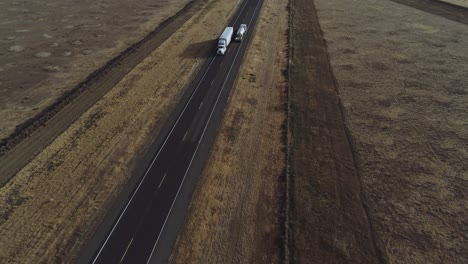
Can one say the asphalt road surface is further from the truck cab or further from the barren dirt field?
the barren dirt field

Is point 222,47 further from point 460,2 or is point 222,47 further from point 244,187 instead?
point 460,2

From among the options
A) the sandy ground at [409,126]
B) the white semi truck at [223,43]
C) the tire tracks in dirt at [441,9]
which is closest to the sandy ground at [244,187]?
the white semi truck at [223,43]

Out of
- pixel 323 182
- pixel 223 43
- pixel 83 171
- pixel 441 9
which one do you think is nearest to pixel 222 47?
pixel 223 43

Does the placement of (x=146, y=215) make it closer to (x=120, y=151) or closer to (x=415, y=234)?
(x=120, y=151)

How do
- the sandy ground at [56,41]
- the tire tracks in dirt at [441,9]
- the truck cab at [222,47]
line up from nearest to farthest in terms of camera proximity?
the sandy ground at [56,41], the truck cab at [222,47], the tire tracks in dirt at [441,9]

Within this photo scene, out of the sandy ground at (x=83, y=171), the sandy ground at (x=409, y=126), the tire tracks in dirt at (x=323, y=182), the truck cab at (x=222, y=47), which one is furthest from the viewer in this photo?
the truck cab at (x=222, y=47)

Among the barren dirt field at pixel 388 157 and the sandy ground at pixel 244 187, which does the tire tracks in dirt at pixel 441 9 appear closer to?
the barren dirt field at pixel 388 157
